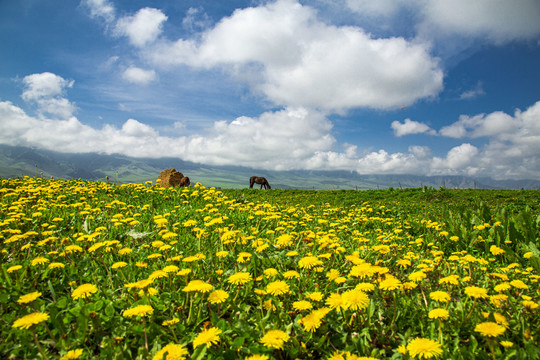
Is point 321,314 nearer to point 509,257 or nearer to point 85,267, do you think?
point 85,267

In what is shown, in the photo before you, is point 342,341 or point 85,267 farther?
point 85,267

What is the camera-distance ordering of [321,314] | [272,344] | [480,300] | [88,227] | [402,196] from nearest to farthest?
[272,344], [321,314], [480,300], [88,227], [402,196]

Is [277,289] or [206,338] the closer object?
[206,338]

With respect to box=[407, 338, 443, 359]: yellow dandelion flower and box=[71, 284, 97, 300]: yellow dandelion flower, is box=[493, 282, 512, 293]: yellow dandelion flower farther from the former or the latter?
box=[71, 284, 97, 300]: yellow dandelion flower

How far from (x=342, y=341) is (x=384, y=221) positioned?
6.34 metres

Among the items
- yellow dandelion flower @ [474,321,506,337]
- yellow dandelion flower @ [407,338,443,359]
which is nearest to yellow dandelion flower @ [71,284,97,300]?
yellow dandelion flower @ [407,338,443,359]

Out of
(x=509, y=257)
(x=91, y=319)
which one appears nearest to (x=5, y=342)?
(x=91, y=319)

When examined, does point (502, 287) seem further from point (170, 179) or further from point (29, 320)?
point (170, 179)

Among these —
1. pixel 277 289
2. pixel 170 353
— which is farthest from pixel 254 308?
pixel 170 353

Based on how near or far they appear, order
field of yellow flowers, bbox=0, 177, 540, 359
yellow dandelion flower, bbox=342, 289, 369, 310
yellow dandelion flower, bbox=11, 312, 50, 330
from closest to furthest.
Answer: yellow dandelion flower, bbox=11, 312, 50, 330, field of yellow flowers, bbox=0, 177, 540, 359, yellow dandelion flower, bbox=342, 289, 369, 310

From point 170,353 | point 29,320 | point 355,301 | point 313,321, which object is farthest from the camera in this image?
point 355,301

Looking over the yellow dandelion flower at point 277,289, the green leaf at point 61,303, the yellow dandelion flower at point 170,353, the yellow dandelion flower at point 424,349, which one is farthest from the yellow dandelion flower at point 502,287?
the green leaf at point 61,303

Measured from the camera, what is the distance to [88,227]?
519 centimetres

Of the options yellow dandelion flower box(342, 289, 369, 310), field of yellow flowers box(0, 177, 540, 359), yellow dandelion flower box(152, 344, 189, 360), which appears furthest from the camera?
yellow dandelion flower box(342, 289, 369, 310)
